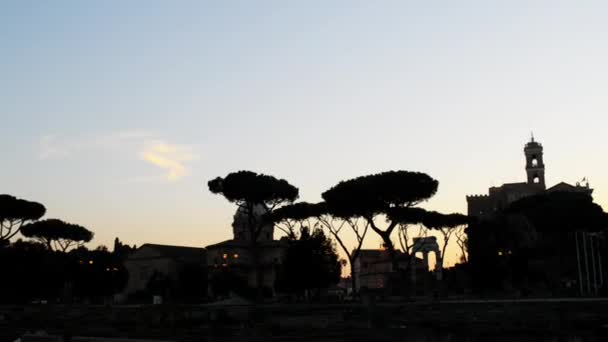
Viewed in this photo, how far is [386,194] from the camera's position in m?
66.3

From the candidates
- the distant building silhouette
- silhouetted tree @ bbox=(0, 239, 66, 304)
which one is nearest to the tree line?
silhouetted tree @ bbox=(0, 239, 66, 304)

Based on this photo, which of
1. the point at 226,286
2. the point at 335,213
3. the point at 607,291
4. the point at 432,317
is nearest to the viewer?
the point at 432,317

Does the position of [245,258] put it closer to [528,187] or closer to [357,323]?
[528,187]

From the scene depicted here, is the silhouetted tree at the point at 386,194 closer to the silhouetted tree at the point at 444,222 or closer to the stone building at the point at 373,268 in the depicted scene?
the silhouetted tree at the point at 444,222

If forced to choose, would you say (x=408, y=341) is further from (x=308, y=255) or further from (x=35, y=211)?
(x=35, y=211)

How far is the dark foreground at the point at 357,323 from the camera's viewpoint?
24703mm

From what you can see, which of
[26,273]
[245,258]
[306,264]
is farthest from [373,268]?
[26,273]

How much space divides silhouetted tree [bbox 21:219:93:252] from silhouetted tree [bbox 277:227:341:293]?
1365 inches

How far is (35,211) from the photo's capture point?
84.7 meters

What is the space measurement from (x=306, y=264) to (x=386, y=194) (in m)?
14.2

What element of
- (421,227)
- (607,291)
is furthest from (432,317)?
(421,227)

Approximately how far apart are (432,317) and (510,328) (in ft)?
27.8

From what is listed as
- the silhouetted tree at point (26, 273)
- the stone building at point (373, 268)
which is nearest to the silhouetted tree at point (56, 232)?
the silhouetted tree at point (26, 273)

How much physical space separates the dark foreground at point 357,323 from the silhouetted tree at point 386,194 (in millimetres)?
19005
